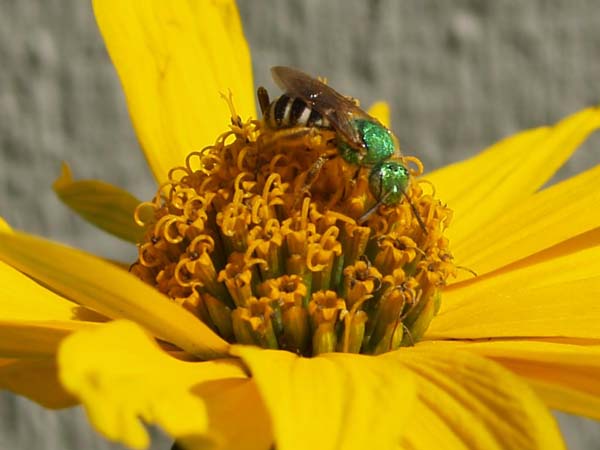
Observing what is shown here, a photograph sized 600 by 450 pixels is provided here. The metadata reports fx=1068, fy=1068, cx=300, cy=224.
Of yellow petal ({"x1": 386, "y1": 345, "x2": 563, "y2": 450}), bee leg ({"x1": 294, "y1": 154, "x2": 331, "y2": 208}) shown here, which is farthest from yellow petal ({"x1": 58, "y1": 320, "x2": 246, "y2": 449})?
bee leg ({"x1": 294, "y1": 154, "x2": 331, "y2": 208})

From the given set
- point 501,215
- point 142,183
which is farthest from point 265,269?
point 142,183

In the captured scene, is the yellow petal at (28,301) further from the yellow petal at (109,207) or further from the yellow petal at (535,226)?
the yellow petal at (535,226)

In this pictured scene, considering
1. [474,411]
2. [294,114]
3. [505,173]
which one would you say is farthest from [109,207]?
[474,411]

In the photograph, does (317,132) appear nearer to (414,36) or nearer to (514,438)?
(514,438)

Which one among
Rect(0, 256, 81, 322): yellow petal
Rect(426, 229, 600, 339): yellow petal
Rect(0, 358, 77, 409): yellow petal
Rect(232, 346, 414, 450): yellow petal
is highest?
Rect(426, 229, 600, 339): yellow petal

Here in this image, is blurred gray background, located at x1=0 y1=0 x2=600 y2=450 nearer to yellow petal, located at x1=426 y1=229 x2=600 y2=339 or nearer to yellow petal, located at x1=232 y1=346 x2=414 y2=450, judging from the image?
yellow petal, located at x1=426 y1=229 x2=600 y2=339
